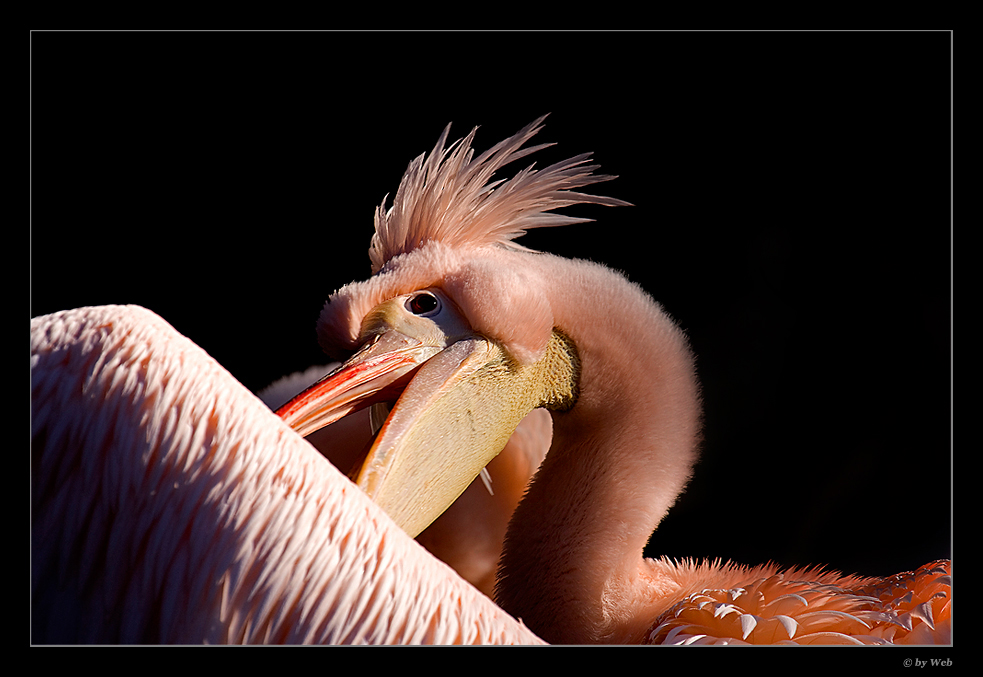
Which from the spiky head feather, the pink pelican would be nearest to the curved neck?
the pink pelican

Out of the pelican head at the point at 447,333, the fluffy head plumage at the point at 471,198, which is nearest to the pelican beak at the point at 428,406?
the pelican head at the point at 447,333

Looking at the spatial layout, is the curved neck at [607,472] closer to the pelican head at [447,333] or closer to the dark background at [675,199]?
the pelican head at [447,333]

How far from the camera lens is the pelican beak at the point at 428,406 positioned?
0.85 metres

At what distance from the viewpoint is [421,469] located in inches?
34.6

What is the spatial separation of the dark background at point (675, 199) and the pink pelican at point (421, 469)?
→ 0.11 m

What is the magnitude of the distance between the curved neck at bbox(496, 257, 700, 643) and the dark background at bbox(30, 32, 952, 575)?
0.51ft

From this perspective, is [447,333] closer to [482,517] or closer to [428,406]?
[428,406]

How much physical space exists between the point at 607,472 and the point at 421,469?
1.02 ft

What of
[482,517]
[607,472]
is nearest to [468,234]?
[607,472]

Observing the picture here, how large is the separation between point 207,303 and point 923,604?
1.29 meters

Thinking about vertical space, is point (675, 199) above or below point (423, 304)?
above

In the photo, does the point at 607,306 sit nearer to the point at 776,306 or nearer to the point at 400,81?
the point at 776,306

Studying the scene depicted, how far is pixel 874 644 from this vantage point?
0.81 metres

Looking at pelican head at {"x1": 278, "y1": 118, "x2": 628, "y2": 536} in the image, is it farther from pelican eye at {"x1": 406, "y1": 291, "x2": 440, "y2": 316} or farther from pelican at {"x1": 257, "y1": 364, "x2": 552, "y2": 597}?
pelican at {"x1": 257, "y1": 364, "x2": 552, "y2": 597}
